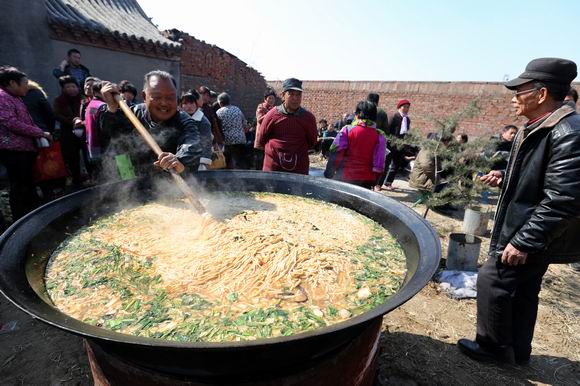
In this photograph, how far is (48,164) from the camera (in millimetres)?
5793

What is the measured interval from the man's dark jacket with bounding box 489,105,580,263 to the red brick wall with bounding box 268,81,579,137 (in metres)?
9.51

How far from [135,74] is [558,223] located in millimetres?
11898

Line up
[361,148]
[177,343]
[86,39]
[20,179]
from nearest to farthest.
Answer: [177,343], [20,179], [361,148], [86,39]

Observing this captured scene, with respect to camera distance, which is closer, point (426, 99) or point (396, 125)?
point (396, 125)

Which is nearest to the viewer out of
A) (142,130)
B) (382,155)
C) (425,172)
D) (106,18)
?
(142,130)

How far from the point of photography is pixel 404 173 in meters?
12.7

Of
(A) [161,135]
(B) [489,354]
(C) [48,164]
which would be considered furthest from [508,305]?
(C) [48,164]

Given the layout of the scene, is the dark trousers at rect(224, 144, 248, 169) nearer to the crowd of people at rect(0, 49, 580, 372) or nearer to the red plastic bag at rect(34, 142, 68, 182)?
the crowd of people at rect(0, 49, 580, 372)

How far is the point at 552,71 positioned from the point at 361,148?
329 centimetres

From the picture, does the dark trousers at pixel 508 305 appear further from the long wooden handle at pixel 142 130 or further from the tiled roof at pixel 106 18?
the tiled roof at pixel 106 18

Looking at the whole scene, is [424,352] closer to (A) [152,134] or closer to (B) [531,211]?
(B) [531,211]

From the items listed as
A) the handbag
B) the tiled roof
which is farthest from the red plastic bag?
the tiled roof

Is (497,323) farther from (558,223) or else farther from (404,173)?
(404,173)

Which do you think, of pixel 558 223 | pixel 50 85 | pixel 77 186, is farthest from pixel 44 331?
pixel 50 85
